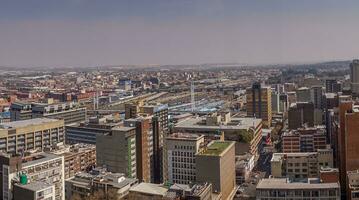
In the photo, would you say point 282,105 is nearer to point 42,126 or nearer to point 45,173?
point 42,126

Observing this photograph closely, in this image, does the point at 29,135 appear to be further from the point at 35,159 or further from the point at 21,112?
the point at 21,112

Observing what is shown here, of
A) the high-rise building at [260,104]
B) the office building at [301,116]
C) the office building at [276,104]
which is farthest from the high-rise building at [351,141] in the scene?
the office building at [276,104]

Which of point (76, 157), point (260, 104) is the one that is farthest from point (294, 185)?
point (260, 104)

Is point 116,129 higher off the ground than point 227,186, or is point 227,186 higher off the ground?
point 116,129

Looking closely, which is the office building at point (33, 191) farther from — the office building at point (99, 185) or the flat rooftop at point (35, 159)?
the office building at point (99, 185)

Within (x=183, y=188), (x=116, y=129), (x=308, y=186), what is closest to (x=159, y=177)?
(x=116, y=129)
